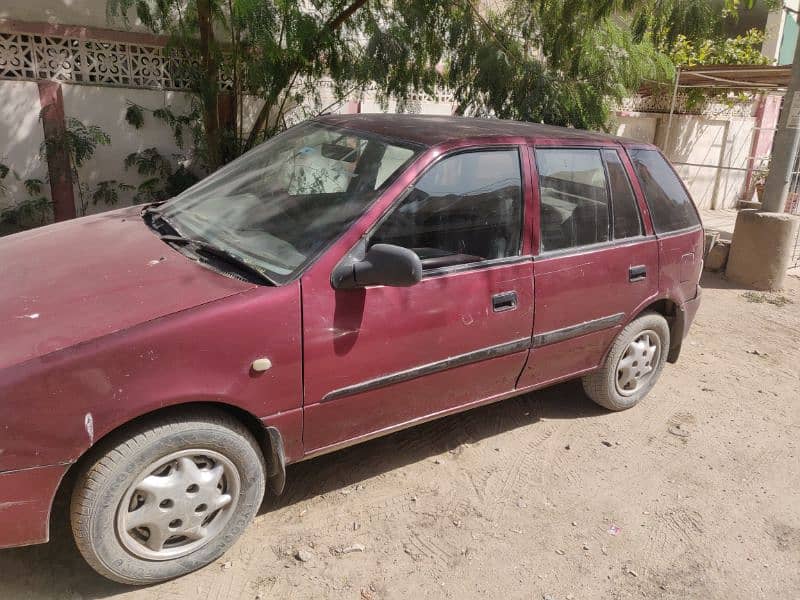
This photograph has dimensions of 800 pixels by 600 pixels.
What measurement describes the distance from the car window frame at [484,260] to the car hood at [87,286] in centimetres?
58

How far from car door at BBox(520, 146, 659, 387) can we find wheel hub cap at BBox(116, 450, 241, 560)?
1.72 m

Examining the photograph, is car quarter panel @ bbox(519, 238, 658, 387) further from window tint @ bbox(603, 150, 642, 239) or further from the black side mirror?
the black side mirror

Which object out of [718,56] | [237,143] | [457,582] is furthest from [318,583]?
[718,56]

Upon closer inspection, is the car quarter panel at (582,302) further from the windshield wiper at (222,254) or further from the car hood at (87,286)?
the car hood at (87,286)

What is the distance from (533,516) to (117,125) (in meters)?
5.47

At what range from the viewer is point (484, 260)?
322cm

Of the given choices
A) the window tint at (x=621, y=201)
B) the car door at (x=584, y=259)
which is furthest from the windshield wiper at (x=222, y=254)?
the window tint at (x=621, y=201)

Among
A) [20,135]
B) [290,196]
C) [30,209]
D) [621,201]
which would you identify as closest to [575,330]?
[621,201]

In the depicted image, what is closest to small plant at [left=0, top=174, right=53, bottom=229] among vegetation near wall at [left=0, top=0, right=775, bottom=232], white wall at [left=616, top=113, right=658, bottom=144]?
vegetation near wall at [left=0, top=0, right=775, bottom=232]

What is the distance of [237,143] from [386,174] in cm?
434

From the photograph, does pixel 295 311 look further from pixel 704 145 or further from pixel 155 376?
pixel 704 145

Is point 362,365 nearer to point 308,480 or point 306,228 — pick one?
point 306,228

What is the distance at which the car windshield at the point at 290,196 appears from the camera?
2.86 m

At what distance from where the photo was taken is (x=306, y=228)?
2.93 m
